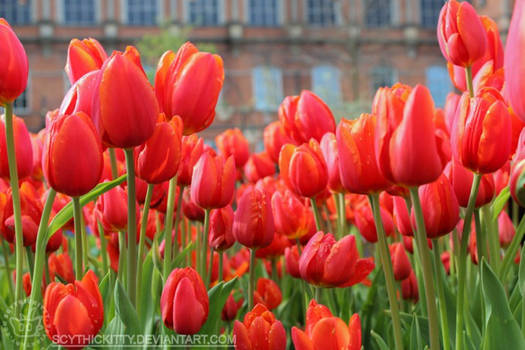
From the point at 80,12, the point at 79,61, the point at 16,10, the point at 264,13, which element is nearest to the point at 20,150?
the point at 79,61

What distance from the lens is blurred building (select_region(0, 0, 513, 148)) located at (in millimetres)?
17391

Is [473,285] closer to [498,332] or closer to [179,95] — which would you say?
[498,332]

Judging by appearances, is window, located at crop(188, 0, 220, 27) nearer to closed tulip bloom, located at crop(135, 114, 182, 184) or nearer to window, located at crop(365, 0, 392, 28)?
window, located at crop(365, 0, 392, 28)

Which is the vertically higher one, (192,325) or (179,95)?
(179,95)

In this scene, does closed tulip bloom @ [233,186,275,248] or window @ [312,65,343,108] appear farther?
window @ [312,65,343,108]

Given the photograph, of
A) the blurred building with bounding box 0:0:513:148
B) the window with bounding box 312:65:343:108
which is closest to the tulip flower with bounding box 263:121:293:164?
the blurred building with bounding box 0:0:513:148

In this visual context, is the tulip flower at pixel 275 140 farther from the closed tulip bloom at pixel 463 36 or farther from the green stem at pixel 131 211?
the green stem at pixel 131 211

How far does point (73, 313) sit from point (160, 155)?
165 millimetres

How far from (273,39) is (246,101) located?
5.89ft

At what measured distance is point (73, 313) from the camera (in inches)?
21.2

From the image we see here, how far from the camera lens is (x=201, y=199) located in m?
0.77

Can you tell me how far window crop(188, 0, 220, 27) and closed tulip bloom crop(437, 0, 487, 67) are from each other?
1822 centimetres

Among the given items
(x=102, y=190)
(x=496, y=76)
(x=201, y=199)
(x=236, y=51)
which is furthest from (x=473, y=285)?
(x=236, y=51)

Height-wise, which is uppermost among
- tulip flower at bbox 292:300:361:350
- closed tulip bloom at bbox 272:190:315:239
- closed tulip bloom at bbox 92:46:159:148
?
closed tulip bloom at bbox 92:46:159:148
